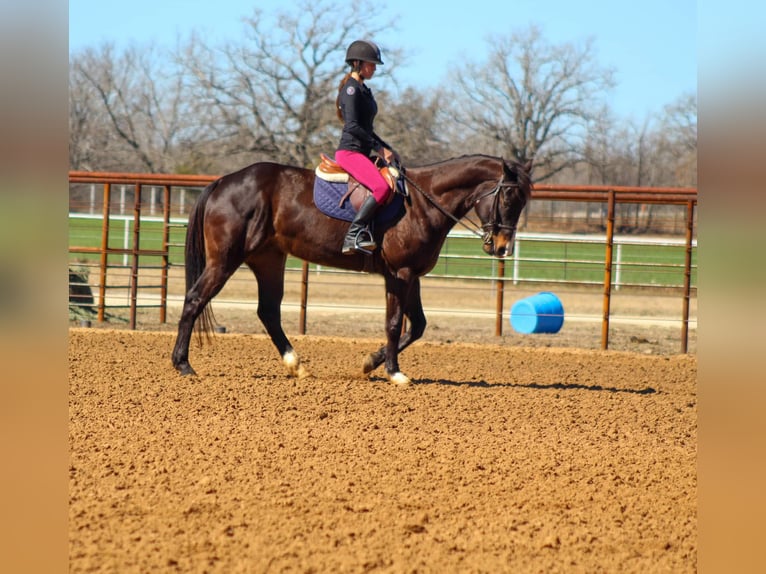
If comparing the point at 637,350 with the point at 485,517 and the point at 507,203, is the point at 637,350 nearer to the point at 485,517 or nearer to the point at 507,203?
the point at 507,203

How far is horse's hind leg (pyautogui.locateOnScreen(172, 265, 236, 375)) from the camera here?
25.0ft

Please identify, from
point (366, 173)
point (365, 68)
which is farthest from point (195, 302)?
point (365, 68)

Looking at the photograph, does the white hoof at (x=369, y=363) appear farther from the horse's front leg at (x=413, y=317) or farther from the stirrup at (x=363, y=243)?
the stirrup at (x=363, y=243)

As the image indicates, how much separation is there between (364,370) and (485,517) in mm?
3994

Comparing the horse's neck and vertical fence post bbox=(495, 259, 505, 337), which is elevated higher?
the horse's neck

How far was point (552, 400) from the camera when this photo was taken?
22.8 feet

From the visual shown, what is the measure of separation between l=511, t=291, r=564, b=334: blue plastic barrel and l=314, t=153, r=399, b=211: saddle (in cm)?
596

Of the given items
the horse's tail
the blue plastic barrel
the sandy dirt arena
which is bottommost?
the sandy dirt arena

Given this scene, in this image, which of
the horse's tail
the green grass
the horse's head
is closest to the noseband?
the horse's head

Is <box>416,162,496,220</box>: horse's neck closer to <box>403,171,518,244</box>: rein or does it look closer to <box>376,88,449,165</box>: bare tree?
<box>403,171,518,244</box>: rein

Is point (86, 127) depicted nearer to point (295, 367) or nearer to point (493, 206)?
point (295, 367)

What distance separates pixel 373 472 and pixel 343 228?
3558mm

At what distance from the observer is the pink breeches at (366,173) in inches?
294
